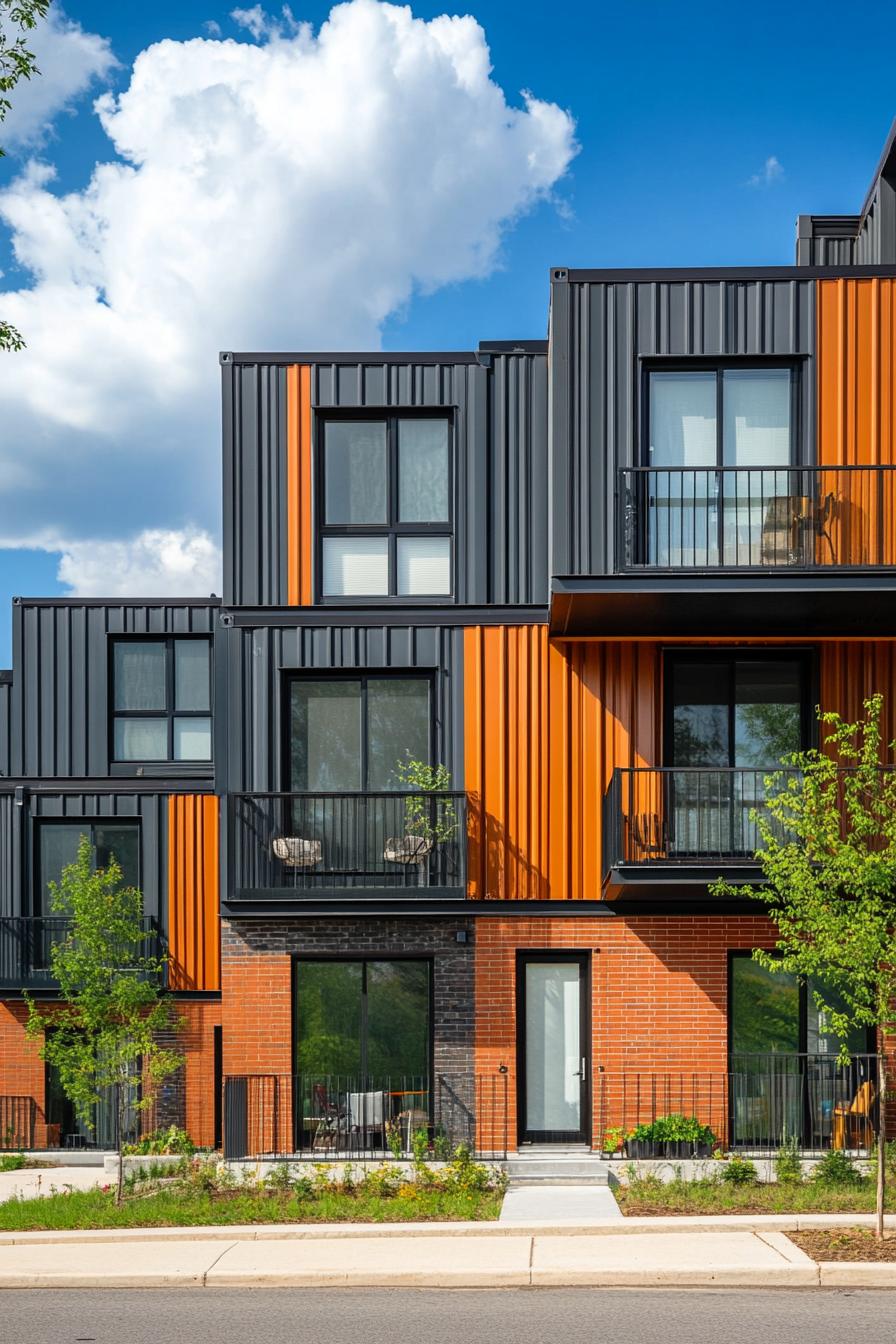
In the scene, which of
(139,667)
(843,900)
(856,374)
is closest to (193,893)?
(139,667)

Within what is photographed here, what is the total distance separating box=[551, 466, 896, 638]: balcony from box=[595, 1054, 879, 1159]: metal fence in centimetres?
565

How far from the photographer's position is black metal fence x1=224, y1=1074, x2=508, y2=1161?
58.6 feet

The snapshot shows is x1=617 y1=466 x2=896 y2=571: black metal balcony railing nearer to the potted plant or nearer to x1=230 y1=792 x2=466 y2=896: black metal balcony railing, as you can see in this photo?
the potted plant

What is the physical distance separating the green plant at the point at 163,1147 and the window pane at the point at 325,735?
5.91 metres

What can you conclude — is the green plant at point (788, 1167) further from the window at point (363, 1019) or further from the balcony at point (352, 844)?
the balcony at point (352, 844)

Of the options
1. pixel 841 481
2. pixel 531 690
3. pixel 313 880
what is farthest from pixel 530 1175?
pixel 841 481

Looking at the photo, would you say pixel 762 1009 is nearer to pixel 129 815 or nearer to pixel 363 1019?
pixel 363 1019

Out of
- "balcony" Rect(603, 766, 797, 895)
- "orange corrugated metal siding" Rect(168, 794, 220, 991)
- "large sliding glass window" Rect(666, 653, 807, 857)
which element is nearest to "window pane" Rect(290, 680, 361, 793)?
"balcony" Rect(603, 766, 797, 895)

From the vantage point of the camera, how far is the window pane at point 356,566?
744 inches

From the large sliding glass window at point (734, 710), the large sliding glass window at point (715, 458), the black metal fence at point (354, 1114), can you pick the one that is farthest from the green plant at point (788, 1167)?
the large sliding glass window at point (715, 458)

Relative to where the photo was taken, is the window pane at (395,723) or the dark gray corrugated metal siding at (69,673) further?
the dark gray corrugated metal siding at (69,673)

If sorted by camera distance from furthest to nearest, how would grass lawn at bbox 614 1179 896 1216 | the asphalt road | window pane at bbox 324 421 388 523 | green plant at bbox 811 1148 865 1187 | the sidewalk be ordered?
window pane at bbox 324 421 388 523 < green plant at bbox 811 1148 865 1187 < grass lawn at bbox 614 1179 896 1216 < the sidewalk < the asphalt road

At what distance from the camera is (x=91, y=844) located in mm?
25062

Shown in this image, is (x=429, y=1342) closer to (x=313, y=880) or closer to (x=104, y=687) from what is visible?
(x=313, y=880)
